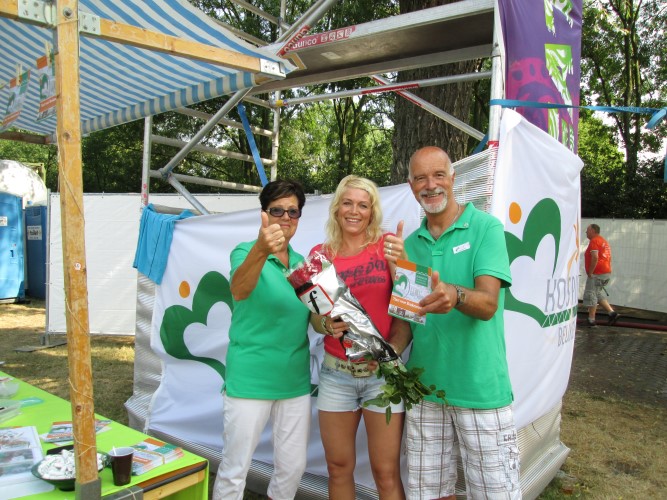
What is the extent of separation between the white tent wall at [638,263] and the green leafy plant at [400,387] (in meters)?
11.9

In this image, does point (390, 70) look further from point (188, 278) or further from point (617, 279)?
point (617, 279)

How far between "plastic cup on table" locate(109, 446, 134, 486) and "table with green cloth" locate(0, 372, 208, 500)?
0.02 metres

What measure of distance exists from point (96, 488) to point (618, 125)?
1901cm

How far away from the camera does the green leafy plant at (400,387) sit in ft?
6.73

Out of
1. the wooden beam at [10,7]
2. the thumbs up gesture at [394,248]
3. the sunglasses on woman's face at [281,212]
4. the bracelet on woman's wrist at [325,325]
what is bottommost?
the bracelet on woman's wrist at [325,325]

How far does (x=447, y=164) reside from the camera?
2.24 meters

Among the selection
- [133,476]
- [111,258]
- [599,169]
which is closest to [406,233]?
[133,476]

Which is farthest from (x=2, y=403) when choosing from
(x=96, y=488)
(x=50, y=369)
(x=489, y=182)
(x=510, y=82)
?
(x=50, y=369)

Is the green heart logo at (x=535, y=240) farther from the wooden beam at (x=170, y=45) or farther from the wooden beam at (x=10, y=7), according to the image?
the wooden beam at (x=10, y=7)

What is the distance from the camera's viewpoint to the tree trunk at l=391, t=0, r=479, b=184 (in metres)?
4.58

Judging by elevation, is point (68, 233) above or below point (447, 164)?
below

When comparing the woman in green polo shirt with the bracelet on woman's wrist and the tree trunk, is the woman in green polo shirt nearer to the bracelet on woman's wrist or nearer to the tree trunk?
the bracelet on woman's wrist

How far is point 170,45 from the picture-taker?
197cm

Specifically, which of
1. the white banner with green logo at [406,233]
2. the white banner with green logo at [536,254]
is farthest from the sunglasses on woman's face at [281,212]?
the white banner with green logo at [536,254]
